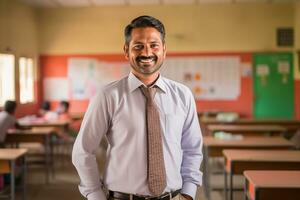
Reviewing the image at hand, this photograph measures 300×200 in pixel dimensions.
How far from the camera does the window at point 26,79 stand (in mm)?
7809

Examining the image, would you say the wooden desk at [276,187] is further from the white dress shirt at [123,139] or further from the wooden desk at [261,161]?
the white dress shirt at [123,139]

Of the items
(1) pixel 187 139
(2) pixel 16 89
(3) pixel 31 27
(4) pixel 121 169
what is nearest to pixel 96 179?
(4) pixel 121 169

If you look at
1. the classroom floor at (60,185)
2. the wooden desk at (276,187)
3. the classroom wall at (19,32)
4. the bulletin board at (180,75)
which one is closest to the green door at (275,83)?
the bulletin board at (180,75)

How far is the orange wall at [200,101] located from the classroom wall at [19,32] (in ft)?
1.03

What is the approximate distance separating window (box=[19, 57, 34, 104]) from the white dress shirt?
639 centimetres

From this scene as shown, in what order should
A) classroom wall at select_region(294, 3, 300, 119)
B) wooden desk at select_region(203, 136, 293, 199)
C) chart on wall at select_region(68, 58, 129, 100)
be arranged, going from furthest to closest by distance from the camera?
1. chart on wall at select_region(68, 58, 129, 100)
2. classroom wall at select_region(294, 3, 300, 119)
3. wooden desk at select_region(203, 136, 293, 199)

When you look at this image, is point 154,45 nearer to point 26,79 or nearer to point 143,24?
point 143,24

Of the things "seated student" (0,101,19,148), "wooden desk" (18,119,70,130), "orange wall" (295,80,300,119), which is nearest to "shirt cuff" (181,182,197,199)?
"seated student" (0,101,19,148)

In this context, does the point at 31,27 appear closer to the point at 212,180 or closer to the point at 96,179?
the point at 212,180

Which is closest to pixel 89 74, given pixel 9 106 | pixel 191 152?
pixel 9 106

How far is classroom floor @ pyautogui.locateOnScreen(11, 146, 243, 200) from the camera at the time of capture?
4.86 metres

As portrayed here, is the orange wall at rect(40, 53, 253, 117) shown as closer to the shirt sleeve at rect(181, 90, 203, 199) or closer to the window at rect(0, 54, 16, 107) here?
the window at rect(0, 54, 16, 107)

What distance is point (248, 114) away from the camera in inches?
343

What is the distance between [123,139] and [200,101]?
7.20m
